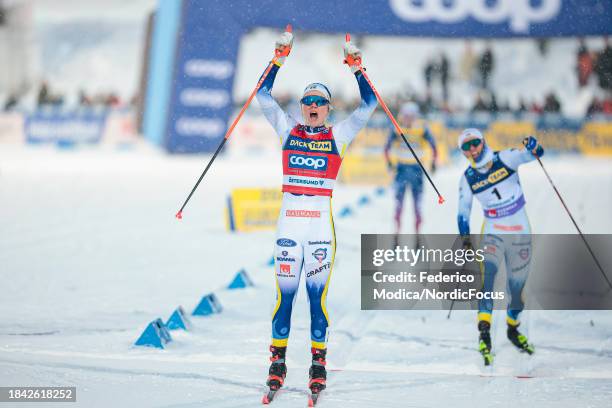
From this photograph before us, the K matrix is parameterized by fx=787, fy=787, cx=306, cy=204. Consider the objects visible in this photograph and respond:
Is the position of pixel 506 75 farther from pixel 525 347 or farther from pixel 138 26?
pixel 525 347

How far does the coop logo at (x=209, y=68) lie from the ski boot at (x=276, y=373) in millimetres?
19262

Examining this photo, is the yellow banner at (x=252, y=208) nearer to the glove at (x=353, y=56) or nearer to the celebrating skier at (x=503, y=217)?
the celebrating skier at (x=503, y=217)

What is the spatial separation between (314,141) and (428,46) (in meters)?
41.2

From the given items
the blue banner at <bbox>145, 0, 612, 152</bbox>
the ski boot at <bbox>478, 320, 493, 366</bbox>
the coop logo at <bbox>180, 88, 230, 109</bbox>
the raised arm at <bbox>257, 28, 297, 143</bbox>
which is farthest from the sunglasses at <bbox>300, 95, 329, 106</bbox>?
the coop logo at <bbox>180, 88, 230, 109</bbox>

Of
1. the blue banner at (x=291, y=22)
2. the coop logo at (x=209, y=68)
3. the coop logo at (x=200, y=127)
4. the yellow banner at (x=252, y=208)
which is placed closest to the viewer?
the yellow banner at (x=252, y=208)

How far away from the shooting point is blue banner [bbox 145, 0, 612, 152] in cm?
2186

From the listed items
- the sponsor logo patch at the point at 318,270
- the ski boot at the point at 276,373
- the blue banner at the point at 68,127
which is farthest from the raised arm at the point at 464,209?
the blue banner at the point at 68,127

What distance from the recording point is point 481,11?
22.1 metres

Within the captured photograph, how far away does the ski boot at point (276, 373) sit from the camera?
525cm

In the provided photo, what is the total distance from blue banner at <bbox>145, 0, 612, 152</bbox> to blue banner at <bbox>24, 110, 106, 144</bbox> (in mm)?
3203

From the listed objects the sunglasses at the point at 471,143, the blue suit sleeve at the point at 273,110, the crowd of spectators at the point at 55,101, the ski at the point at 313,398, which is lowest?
the ski at the point at 313,398

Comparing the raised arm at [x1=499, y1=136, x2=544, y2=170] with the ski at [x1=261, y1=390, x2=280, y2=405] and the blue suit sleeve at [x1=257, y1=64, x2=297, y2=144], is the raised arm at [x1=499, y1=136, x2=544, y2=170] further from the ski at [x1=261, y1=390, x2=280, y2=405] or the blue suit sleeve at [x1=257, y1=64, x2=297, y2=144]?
the ski at [x1=261, y1=390, x2=280, y2=405]

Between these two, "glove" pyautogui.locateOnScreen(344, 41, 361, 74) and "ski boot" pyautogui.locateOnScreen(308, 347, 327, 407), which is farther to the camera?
"glove" pyautogui.locateOnScreen(344, 41, 361, 74)

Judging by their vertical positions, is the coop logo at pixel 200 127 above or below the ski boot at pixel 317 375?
above
